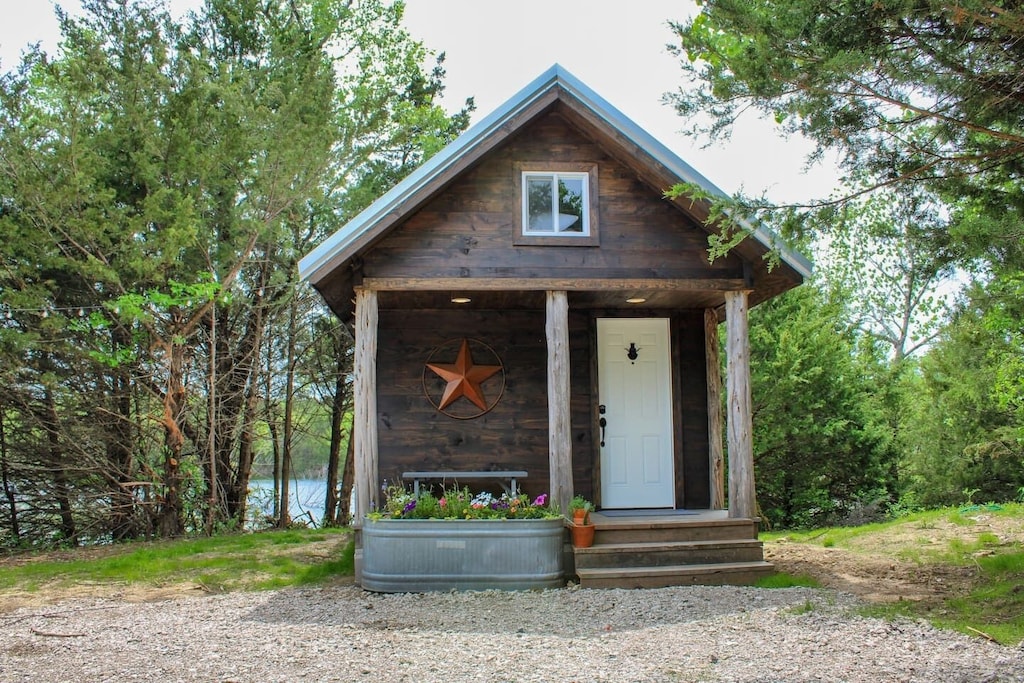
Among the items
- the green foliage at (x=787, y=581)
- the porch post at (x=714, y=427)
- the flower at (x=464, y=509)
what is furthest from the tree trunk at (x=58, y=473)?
the green foliage at (x=787, y=581)

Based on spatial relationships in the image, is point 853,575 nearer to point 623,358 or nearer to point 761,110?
point 623,358

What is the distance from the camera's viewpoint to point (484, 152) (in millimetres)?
8680

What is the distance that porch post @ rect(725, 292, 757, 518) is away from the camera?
8766mm

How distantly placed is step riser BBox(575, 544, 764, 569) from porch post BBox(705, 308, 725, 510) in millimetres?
1689

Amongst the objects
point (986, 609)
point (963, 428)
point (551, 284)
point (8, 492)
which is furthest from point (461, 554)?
point (963, 428)

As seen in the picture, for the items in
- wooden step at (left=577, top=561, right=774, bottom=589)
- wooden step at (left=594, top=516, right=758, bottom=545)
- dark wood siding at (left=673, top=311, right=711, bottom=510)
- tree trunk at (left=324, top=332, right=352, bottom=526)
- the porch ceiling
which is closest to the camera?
wooden step at (left=577, top=561, right=774, bottom=589)

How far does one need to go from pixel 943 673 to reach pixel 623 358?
19.3 feet

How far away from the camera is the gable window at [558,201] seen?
29.7 feet

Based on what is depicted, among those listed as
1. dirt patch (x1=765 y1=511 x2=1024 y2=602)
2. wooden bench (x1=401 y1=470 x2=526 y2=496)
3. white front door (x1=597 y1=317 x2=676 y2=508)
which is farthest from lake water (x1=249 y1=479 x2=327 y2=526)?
dirt patch (x1=765 y1=511 x2=1024 y2=602)

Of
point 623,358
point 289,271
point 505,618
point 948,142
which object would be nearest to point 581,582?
point 505,618

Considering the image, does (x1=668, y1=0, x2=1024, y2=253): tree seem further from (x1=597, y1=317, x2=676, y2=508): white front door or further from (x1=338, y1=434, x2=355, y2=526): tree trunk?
(x1=338, y1=434, x2=355, y2=526): tree trunk

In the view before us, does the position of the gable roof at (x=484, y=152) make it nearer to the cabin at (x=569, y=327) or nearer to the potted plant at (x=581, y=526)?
the cabin at (x=569, y=327)

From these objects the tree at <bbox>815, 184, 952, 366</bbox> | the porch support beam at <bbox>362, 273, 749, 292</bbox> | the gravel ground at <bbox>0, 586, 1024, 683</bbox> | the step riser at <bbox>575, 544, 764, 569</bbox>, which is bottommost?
the gravel ground at <bbox>0, 586, 1024, 683</bbox>

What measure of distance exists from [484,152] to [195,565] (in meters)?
5.49
